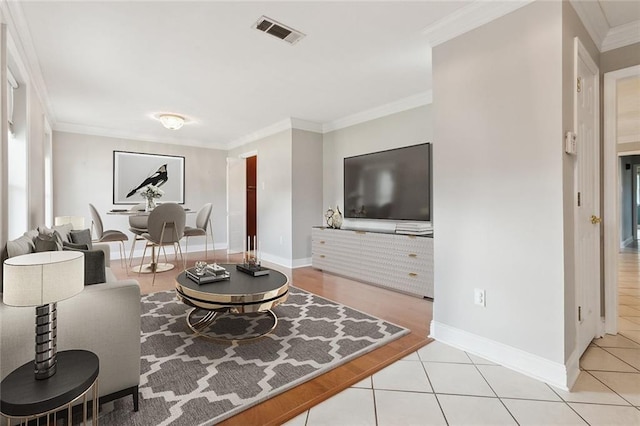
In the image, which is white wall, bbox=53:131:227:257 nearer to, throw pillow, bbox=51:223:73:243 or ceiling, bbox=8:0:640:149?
ceiling, bbox=8:0:640:149

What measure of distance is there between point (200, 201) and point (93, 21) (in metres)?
4.71

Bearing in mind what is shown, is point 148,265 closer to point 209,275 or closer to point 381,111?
point 209,275

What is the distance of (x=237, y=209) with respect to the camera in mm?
6707

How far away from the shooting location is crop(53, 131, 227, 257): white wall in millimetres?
5336

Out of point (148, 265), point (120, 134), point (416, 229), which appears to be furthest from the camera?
point (120, 134)

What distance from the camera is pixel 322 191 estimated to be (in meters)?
5.42

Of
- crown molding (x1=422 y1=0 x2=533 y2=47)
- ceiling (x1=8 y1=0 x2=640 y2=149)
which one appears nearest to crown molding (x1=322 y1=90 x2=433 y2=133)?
ceiling (x1=8 y1=0 x2=640 y2=149)

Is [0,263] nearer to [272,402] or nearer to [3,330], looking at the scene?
[3,330]

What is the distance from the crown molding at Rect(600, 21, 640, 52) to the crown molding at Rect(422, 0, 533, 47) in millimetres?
1056

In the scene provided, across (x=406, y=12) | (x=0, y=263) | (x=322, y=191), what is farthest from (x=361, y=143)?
(x=0, y=263)

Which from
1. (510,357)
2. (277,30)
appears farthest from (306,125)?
(510,357)

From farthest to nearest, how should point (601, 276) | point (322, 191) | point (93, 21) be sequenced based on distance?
point (322, 191) < point (601, 276) < point (93, 21)

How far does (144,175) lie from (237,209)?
1.89 meters

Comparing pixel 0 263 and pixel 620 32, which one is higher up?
pixel 620 32
